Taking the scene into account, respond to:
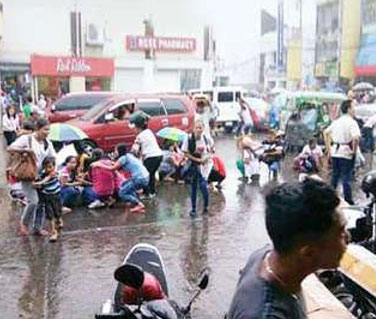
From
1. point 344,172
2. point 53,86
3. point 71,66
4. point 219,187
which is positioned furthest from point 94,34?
point 344,172

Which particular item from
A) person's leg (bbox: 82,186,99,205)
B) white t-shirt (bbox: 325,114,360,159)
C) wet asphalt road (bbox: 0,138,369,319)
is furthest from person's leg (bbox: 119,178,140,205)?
white t-shirt (bbox: 325,114,360,159)

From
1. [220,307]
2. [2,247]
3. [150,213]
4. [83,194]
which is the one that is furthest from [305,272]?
[83,194]

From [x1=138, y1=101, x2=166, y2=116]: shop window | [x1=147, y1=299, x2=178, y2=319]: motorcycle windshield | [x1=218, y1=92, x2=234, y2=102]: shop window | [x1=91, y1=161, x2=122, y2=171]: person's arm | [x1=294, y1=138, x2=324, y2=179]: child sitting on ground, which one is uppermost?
[x1=218, y1=92, x2=234, y2=102]: shop window

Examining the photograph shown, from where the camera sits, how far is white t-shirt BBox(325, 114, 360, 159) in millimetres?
9641

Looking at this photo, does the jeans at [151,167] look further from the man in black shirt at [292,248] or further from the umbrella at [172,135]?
the man in black shirt at [292,248]

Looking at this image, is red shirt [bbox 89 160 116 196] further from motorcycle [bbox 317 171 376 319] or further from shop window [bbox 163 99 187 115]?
shop window [bbox 163 99 187 115]

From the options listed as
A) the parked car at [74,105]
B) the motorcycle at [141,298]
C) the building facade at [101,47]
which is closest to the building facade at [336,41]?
the building facade at [101,47]

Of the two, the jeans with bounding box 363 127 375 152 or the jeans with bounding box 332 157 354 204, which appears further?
the jeans with bounding box 363 127 375 152

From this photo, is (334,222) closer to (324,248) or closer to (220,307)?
(324,248)

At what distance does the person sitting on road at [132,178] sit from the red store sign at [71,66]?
22136 millimetres

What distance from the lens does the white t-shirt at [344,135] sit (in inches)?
380

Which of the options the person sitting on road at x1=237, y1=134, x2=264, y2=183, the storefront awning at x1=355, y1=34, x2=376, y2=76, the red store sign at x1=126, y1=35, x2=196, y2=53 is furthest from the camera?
the storefront awning at x1=355, y1=34, x2=376, y2=76

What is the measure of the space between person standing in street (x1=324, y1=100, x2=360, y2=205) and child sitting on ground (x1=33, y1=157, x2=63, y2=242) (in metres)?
4.13

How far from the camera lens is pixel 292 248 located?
6.21 feet
